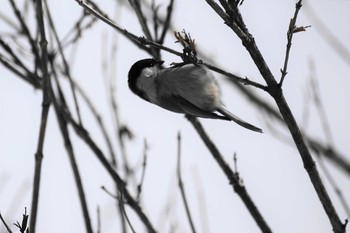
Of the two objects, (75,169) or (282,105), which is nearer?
(282,105)

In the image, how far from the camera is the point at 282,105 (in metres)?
1.97

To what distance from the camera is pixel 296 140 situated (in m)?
2.01

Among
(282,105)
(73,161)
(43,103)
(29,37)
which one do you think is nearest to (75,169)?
(73,161)

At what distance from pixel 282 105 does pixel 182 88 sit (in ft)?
4.05

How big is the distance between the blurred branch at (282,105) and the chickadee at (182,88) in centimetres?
97

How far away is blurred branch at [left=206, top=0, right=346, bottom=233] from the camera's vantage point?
6.15 feet

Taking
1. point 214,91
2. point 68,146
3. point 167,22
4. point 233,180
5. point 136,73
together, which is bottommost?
point 233,180

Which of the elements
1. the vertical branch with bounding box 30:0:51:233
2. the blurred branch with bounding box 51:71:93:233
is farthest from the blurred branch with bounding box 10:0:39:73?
the vertical branch with bounding box 30:0:51:233

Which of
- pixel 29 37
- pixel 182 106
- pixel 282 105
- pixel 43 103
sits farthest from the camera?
pixel 182 106

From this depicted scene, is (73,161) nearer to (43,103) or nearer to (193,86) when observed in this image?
(43,103)

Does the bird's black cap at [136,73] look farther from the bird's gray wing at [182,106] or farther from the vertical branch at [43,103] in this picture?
the vertical branch at [43,103]

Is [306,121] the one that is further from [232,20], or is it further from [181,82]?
[232,20]

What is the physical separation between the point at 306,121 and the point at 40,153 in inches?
73.8

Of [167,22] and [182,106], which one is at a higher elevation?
[167,22]
